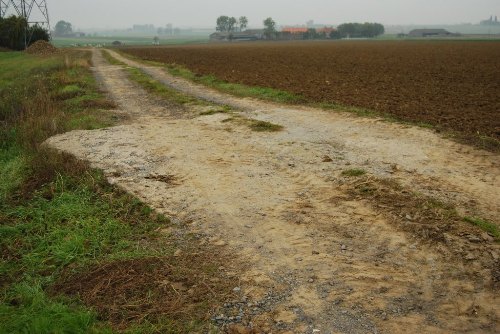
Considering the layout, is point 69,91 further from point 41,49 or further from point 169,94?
point 41,49

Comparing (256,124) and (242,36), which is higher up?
(242,36)

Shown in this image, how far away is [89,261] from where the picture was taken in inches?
208

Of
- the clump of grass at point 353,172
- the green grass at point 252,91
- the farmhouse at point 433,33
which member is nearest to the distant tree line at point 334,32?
the farmhouse at point 433,33

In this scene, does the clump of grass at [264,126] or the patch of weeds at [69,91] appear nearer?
the clump of grass at [264,126]

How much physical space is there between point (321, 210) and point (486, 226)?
2.37 metres

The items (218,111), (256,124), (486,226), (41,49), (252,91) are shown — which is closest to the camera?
(486,226)

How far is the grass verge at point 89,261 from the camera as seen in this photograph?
4148 mm

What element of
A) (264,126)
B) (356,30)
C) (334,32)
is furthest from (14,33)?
(356,30)

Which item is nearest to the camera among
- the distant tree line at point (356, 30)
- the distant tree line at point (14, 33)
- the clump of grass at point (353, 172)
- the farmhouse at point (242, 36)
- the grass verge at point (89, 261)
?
the grass verge at point (89, 261)

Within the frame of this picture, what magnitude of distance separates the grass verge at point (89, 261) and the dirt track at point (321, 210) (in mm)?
458

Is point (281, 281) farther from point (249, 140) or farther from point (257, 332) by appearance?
point (249, 140)

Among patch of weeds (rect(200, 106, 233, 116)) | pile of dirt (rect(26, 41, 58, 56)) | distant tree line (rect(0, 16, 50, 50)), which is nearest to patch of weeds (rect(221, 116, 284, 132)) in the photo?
patch of weeds (rect(200, 106, 233, 116))

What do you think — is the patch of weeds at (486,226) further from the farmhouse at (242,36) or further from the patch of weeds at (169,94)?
the farmhouse at (242,36)

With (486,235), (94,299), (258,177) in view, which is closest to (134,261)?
(94,299)
